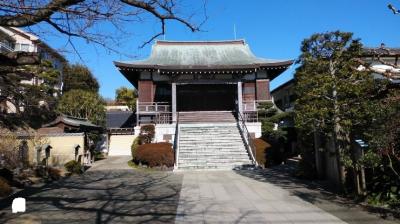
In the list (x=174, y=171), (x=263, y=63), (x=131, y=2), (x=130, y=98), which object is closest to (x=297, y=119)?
(x=131, y=2)

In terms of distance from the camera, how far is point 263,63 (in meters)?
29.6

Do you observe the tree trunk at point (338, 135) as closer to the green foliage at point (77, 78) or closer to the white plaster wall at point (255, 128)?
the white plaster wall at point (255, 128)

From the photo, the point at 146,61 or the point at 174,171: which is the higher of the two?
the point at 146,61

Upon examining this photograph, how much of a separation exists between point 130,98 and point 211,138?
37606mm

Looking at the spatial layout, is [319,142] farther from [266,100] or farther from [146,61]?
[146,61]

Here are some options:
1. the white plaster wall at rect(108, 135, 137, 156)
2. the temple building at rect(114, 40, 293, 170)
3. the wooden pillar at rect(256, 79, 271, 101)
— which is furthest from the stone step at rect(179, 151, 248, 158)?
the white plaster wall at rect(108, 135, 137, 156)

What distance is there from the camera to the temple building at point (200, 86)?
92.8 feet

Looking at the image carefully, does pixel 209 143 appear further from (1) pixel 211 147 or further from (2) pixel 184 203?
(2) pixel 184 203

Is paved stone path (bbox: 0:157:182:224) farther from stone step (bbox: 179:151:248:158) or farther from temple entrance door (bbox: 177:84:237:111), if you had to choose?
temple entrance door (bbox: 177:84:237:111)

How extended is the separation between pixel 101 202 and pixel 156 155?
10.7 metres

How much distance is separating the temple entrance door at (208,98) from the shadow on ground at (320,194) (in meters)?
13.9

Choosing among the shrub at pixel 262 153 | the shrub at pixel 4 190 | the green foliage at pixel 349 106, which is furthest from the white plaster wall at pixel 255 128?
the shrub at pixel 4 190

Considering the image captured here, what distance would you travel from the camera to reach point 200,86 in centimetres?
3203

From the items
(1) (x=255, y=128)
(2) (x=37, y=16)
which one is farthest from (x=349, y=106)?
(1) (x=255, y=128)
